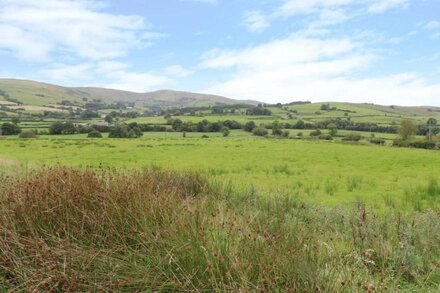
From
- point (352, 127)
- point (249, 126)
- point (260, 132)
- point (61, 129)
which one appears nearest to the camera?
point (61, 129)

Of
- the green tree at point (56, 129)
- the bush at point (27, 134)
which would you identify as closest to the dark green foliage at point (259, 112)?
the green tree at point (56, 129)

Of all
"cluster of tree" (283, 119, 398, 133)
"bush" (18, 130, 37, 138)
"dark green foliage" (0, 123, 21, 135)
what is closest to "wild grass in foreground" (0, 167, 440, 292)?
"bush" (18, 130, 37, 138)

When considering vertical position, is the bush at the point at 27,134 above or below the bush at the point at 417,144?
below

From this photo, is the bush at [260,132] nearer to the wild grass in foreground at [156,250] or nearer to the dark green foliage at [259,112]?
the dark green foliage at [259,112]

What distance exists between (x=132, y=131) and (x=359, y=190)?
6275 cm

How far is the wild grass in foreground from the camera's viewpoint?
3.75 meters

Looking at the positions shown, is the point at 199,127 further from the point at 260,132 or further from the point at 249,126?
the point at 260,132

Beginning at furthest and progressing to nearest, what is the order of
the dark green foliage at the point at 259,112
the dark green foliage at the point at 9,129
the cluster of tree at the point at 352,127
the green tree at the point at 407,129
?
the dark green foliage at the point at 259,112 < the cluster of tree at the point at 352,127 < the green tree at the point at 407,129 < the dark green foliage at the point at 9,129

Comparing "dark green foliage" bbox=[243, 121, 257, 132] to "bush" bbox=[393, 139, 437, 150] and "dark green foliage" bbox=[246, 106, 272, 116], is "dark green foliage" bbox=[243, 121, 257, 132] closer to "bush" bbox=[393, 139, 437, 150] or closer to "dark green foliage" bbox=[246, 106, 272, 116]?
"bush" bbox=[393, 139, 437, 150]

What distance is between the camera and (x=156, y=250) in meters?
4.42

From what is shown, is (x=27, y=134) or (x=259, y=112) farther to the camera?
(x=259, y=112)

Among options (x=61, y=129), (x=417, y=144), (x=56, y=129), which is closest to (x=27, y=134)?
(x=56, y=129)

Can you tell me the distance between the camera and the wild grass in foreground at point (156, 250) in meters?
3.75

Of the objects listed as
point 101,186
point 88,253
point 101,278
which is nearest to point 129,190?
point 101,186
